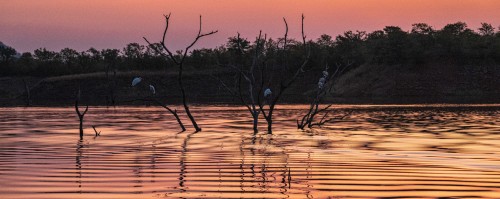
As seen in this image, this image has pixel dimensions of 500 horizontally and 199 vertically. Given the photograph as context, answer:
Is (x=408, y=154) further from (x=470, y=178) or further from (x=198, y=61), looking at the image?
(x=198, y=61)

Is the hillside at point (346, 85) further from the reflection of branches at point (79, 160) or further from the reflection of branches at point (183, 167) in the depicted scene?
the reflection of branches at point (183, 167)

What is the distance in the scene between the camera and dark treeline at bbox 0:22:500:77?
134875 millimetres

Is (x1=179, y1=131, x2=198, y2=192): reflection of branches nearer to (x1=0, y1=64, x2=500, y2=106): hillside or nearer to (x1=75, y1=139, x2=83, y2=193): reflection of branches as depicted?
(x1=75, y1=139, x2=83, y2=193): reflection of branches

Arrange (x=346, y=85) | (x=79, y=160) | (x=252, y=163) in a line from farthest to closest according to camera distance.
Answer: (x=346, y=85) → (x=79, y=160) → (x=252, y=163)

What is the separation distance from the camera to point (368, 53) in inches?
5615

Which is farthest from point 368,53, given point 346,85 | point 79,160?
point 79,160

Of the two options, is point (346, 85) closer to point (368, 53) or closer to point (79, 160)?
point (368, 53)

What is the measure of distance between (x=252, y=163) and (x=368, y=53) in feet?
406

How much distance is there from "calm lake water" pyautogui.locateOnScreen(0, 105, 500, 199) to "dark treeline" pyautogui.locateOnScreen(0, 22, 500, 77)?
7018 cm

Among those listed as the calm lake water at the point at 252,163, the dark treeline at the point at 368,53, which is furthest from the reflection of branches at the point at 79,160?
the dark treeline at the point at 368,53

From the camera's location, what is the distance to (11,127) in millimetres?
40562

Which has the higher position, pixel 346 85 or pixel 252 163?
pixel 346 85

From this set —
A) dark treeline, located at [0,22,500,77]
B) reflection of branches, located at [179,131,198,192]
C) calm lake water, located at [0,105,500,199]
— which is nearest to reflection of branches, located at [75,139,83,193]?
calm lake water, located at [0,105,500,199]

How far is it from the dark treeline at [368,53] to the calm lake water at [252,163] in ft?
230
